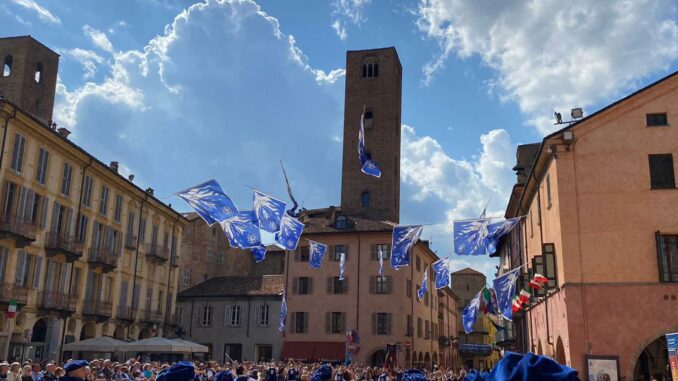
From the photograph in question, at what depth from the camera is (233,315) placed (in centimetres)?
5644

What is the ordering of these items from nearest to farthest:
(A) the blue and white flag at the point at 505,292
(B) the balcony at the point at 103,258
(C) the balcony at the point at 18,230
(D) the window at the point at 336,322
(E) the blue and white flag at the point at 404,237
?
(A) the blue and white flag at the point at 505,292 < (E) the blue and white flag at the point at 404,237 < (C) the balcony at the point at 18,230 < (B) the balcony at the point at 103,258 < (D) the window at the point at 336,322

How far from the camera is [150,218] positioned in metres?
48.6

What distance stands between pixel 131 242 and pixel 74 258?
24.3 ft

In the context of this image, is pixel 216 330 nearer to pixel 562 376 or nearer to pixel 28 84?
pixel 28 84

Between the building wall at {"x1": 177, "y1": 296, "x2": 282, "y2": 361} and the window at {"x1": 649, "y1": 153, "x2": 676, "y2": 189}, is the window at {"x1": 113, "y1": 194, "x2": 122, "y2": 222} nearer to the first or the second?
the building wall at {"x1": 177, "y1": 296, "x2": 282, "y2": 361}

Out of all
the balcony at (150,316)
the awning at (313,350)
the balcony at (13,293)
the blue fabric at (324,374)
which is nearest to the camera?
the blue fabric at (324,374)

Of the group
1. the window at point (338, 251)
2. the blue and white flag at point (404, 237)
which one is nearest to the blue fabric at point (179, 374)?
the blue and white flag at point (404, 237)

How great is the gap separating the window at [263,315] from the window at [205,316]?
4494 millimetres

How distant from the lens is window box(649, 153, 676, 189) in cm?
2331

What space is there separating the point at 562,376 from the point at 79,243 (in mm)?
38581

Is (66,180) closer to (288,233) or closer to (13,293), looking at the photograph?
(13,293)

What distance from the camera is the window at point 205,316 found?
187 ft

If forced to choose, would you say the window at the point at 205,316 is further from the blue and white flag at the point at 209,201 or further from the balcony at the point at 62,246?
the blue and white flag at the point at 209,201

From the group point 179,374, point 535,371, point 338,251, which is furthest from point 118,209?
point 535,371
